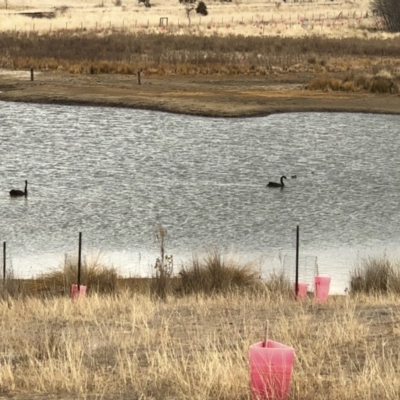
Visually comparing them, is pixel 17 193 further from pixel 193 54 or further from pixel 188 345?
pixel 193 54

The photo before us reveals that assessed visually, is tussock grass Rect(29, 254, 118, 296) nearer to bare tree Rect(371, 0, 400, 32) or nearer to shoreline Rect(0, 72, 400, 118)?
shoreline Rect(0, 72, 400, 118)

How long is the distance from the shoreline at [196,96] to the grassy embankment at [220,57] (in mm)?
2217

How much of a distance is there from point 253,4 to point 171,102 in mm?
89551

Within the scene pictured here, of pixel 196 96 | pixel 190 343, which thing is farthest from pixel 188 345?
Answer: pixel 196 96

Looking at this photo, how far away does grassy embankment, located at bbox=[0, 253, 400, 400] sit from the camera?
9086 mm

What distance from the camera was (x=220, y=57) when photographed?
6575 cm

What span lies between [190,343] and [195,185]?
19170 mm

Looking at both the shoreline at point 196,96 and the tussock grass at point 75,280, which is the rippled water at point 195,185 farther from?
the tussock grass at point 75,280

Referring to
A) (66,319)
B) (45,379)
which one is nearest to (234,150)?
(66,319)

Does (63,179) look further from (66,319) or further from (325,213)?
(66,319)

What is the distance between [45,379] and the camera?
9.30 metres

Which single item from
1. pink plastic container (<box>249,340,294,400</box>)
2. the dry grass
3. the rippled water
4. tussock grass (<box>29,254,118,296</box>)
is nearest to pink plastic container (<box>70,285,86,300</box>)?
tussock grass (<box>29,254,118,296</box>)

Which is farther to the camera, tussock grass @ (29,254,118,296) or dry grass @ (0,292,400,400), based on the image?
tussock grass @ (29,254,118,296)

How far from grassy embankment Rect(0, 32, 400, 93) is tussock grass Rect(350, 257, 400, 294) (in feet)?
112
